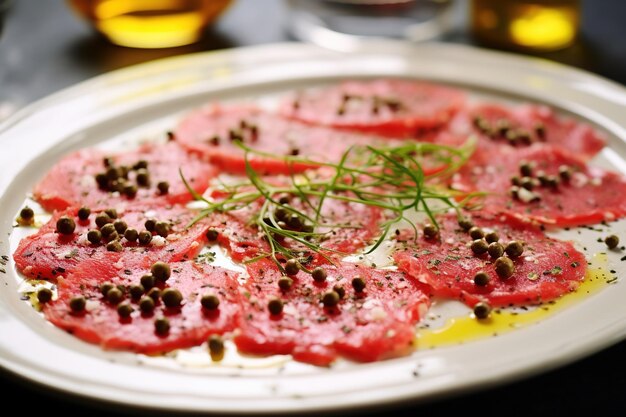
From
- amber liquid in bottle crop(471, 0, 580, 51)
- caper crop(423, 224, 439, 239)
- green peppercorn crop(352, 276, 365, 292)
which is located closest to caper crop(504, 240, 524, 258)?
caper crop(423, 224, 439, 239)

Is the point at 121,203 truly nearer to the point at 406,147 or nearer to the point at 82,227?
the point at 82,227

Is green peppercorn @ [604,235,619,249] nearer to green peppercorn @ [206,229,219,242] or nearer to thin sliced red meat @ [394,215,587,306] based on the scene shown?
thin sliced red meat @ [394,215,587,306]

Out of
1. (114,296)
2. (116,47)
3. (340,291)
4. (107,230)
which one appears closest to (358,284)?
(340,291)

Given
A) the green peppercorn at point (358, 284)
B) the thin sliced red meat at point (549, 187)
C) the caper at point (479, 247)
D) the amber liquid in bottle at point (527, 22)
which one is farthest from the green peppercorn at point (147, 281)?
the amber liquid in bottle at point (527, 22)

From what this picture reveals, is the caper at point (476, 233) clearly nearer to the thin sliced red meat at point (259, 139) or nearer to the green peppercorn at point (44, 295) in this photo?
the thin sliced red meat at point (259, 139)

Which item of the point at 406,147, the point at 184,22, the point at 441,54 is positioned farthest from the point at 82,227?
the point at 441,54

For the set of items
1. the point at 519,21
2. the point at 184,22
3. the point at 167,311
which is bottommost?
the point at 167,311
